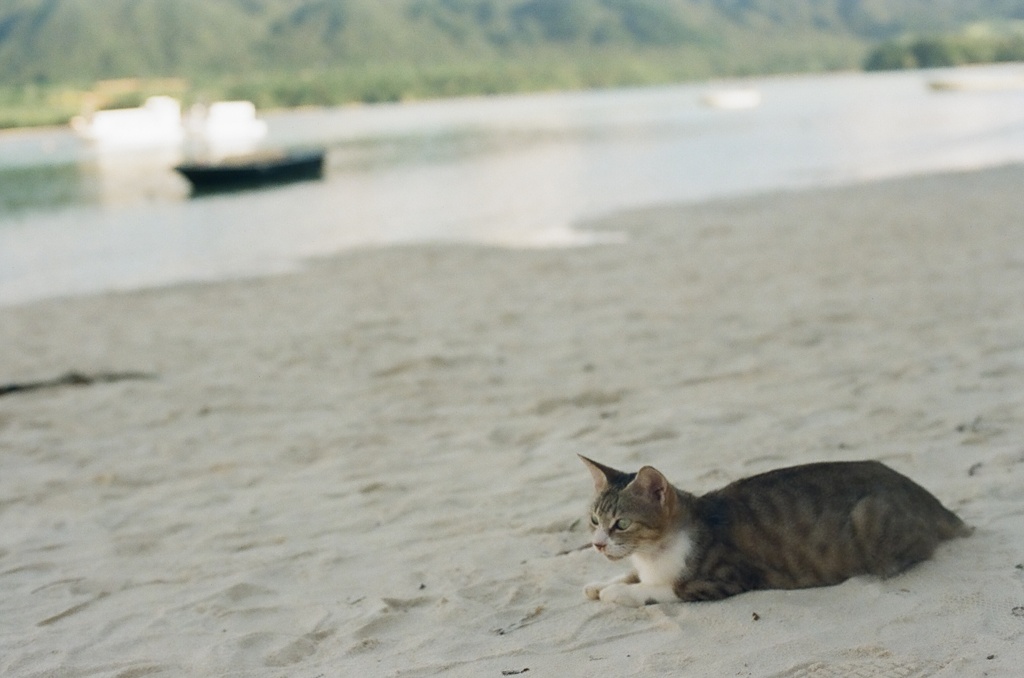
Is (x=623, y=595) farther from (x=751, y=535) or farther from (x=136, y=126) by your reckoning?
(x=136, y=126)

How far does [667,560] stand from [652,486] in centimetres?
29

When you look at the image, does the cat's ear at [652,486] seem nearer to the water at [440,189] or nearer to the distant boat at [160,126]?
the water at [440,189]

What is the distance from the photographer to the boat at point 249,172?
3816 centimetres

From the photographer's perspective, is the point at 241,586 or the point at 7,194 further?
the point at 7,194

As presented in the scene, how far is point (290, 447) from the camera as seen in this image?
7.05 metres

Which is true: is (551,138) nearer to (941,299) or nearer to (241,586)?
(941,299)

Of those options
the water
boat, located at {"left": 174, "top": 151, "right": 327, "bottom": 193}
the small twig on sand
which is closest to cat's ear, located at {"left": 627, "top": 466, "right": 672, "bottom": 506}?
the small twig on sand

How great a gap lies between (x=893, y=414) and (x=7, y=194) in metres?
46.8

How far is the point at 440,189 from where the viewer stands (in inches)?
1387

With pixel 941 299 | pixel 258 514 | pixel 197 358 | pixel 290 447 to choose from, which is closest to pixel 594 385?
pixel 290 447

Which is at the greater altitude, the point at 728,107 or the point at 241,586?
the point at 728,107

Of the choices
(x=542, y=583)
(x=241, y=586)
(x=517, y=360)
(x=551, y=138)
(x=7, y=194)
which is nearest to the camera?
(x=542, y=583)

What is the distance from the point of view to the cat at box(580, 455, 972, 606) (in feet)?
12.8

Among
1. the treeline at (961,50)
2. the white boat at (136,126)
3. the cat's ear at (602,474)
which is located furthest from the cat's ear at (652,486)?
the treeline at (961,50)
